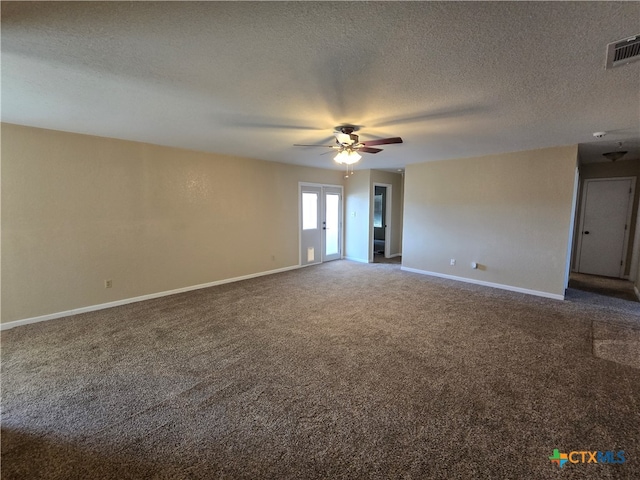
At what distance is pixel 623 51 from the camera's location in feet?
5.70

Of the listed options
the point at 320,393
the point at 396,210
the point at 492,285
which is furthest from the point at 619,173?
the point at 320,393

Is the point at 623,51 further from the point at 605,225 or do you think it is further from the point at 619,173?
the point at 605,225

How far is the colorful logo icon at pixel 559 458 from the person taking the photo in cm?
169

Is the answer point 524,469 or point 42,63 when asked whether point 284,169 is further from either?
point 524,469

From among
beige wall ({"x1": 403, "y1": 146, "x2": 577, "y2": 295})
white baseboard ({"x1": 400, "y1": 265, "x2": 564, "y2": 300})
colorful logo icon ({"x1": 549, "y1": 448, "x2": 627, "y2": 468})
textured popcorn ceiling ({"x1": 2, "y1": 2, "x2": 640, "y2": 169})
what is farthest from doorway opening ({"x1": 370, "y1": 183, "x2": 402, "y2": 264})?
colorful logo icon ({"x1": 549, "y1": 448, "x2": 627, "y2": 468})

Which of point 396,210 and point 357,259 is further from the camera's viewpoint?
point 396,210

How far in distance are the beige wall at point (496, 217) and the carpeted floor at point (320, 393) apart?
110cm

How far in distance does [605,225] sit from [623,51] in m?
6.12

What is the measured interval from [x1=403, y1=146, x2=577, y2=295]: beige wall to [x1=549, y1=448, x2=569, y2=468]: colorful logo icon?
147 inches

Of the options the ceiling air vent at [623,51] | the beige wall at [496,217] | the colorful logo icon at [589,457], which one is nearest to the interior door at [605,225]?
the beige wall at [496,217]

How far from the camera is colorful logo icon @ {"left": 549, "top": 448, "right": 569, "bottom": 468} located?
1.69 m

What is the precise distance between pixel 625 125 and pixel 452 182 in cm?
259

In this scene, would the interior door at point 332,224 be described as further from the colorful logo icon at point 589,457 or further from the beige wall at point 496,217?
the colorful logo icon at point 589,457

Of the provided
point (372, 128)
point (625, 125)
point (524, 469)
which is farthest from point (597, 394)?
point (372, 128)
